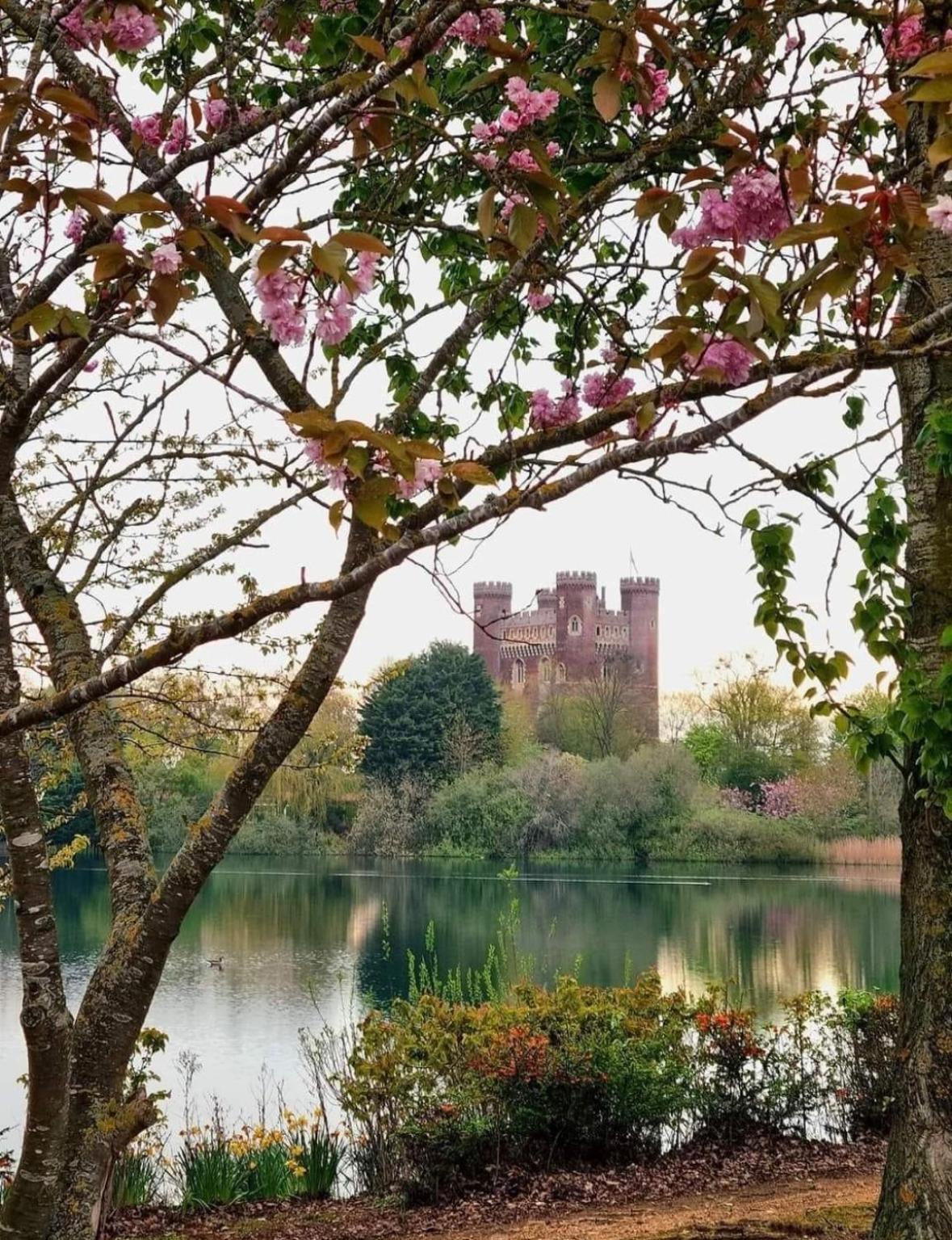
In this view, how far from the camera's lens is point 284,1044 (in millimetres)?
9969

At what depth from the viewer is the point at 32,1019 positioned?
271 centimetres

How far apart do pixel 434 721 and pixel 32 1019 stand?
30224 mm

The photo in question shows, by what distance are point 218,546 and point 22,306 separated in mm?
703

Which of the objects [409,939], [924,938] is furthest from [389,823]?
[924,938]

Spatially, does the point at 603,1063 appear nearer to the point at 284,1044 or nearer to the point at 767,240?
the point at 767,240

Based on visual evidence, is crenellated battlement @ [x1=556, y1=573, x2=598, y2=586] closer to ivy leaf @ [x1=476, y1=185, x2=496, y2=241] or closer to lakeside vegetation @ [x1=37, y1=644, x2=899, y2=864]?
lakeside vegetation @ [x1=37, y1=644, x2=899, y2=864]

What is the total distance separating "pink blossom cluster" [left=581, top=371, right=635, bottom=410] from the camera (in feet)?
8.18

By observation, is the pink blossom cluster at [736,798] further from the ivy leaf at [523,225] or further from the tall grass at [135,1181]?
the ivy leaf at [523,225]

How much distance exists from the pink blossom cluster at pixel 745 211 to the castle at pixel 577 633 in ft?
162

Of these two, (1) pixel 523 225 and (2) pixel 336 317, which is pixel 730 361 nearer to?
(1) pixel 523 225

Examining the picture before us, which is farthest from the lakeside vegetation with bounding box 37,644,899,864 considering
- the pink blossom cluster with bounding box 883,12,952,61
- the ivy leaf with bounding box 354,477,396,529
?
the ivy leaf with bounding box 354,477,396,529

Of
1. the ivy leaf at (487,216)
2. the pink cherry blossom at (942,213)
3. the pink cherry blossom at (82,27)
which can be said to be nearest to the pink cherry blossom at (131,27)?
the pink cherry blossom at (82,27)

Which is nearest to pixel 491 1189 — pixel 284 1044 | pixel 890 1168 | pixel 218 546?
pixel 890 1168

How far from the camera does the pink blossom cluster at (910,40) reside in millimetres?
2537
